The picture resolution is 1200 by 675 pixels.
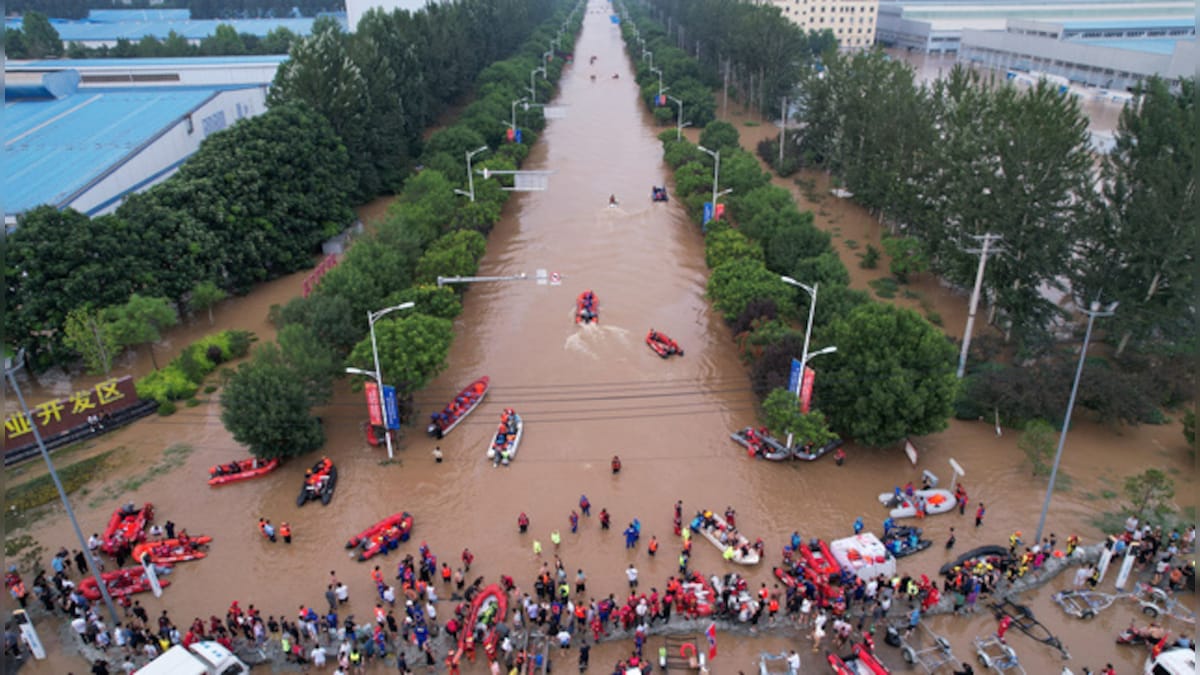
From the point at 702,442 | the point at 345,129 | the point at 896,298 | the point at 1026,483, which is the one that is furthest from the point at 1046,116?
the point at 345,129

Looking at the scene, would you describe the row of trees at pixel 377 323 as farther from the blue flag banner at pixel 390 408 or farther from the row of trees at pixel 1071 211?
the row of trees at pixel 1071 211

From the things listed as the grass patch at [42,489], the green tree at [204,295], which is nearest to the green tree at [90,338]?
the grass patch at [42,489]

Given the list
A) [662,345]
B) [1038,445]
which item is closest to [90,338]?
[662,345]

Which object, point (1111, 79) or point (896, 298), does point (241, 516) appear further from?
point (1111, 79)

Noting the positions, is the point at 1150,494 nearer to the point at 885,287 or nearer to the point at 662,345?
the point at 662,345

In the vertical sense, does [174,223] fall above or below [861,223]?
above
